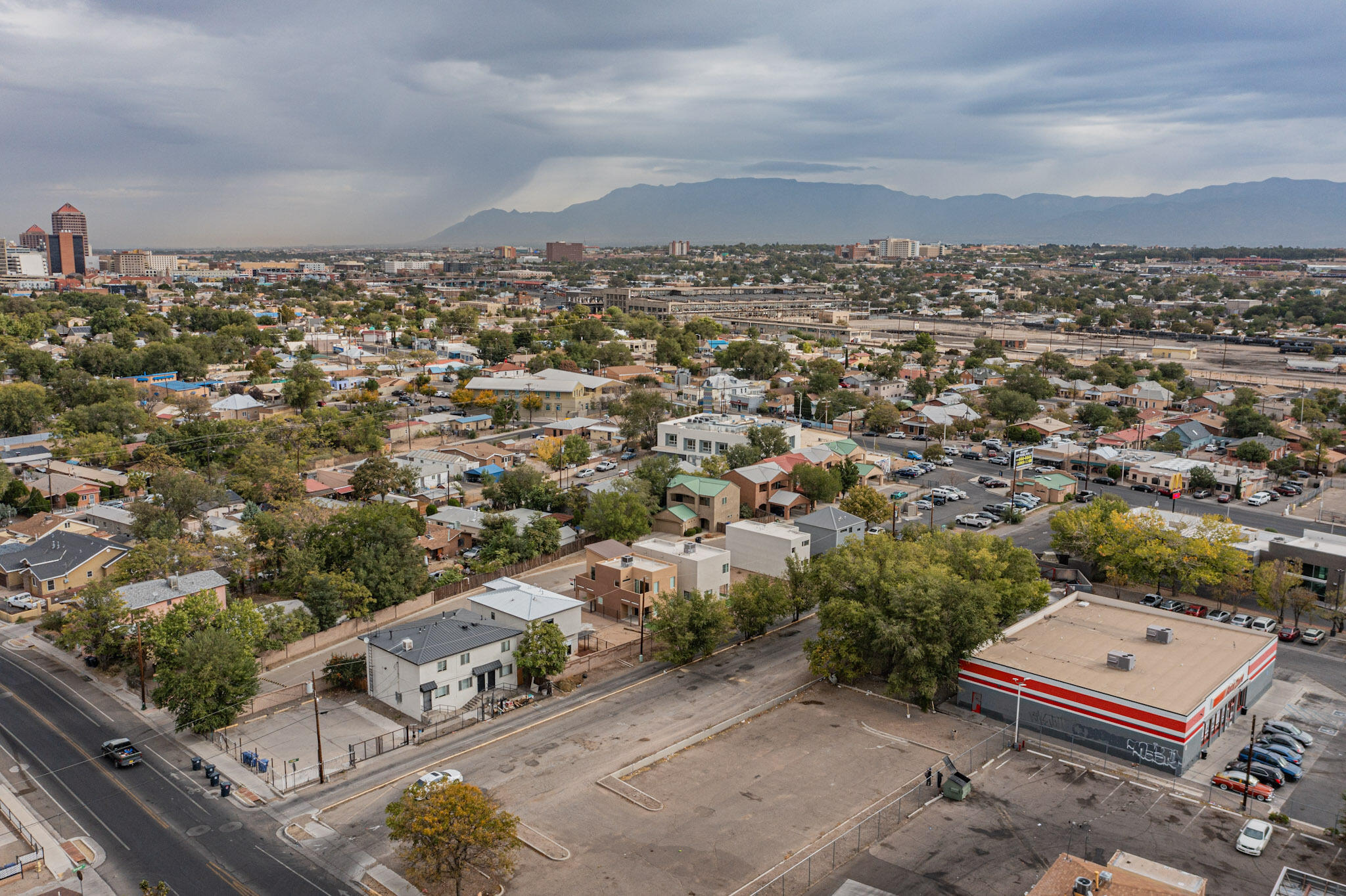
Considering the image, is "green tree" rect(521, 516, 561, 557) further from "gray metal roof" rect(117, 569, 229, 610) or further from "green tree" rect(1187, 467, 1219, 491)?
"green tree" rect(1187, 467, 1219, 491)

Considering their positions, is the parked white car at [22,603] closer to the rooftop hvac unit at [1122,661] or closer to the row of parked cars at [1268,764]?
the rooftop hvac unit at [1122,661]

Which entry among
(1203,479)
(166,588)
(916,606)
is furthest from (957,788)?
Result: (1203,479)

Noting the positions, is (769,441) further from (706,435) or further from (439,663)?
(439,663)

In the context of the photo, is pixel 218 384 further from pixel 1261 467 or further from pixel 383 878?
pixel 1261 467

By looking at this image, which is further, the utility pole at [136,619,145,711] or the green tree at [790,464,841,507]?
the green tree at [790,464,841,507]

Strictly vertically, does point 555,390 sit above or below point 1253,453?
above

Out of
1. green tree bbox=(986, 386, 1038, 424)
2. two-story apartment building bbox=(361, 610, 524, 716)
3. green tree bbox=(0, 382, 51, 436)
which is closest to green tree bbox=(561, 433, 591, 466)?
two-story apartment building bbox=(361, 610, 524, 716)

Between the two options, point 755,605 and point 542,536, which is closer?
point 755,605

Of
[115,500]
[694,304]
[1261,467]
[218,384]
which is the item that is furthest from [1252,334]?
[115,500]
